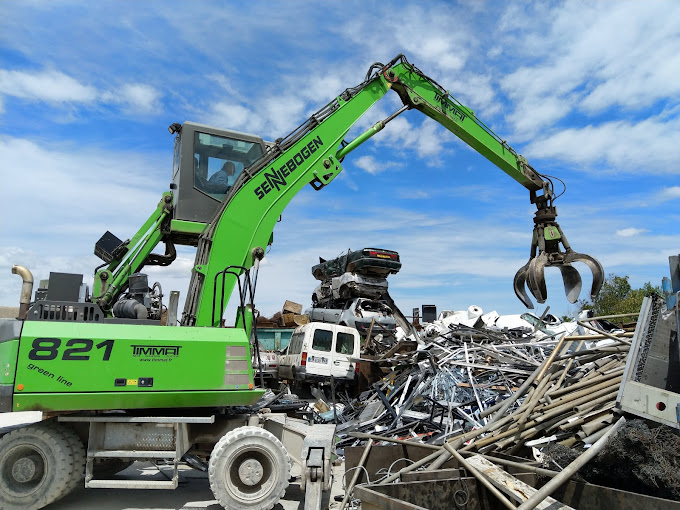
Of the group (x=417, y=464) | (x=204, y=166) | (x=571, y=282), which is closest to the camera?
(x=417, y=464)

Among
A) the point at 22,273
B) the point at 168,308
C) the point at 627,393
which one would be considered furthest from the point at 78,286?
the point at 627,393

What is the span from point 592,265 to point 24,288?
342 inches

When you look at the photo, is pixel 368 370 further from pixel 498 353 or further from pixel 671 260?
pixel 671 260

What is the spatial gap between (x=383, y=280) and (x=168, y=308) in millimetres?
11796

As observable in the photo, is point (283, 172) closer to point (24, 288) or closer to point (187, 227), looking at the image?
point (187, 227)

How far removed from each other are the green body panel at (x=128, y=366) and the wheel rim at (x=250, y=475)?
63 cm

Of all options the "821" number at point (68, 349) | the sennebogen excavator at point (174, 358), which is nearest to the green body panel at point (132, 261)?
the sennebogen excavator at point (174, 358)

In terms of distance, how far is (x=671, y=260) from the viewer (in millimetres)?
4684

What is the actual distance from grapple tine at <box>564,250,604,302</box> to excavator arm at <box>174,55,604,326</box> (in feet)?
0.05

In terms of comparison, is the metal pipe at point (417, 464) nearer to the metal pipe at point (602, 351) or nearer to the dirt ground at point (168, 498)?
the dirt ground at point (168, 498)

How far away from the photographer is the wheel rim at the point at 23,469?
6078 mm

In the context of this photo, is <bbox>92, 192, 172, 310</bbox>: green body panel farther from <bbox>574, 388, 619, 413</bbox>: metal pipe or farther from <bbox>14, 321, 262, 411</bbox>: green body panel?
<bbox>574, 388, 619, 413</bbox>: metal pipe

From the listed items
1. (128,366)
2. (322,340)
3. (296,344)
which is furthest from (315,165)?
(296,344)

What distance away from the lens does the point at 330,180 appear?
8578 millimetres
